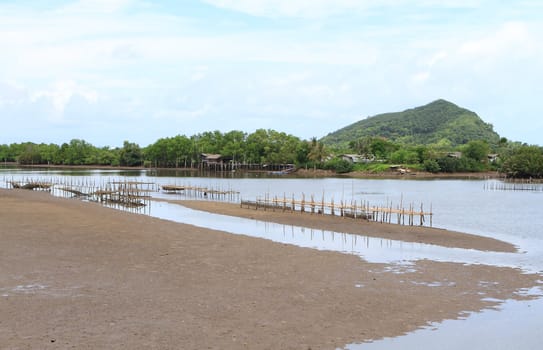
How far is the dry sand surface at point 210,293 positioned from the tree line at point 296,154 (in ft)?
267

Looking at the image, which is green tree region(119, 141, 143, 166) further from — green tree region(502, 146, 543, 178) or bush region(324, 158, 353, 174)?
green tree region(502, 146, 543, 178)

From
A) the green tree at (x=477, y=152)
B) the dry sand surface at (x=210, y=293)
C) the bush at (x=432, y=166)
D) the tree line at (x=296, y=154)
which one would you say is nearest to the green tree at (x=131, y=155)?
the tree line at (x=296, y=154)

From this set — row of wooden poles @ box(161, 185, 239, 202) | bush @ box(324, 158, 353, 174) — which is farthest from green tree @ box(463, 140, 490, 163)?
row of wooden poles @ box(161, 185, 239, 202)

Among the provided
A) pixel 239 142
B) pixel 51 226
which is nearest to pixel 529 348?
pixel 51 226

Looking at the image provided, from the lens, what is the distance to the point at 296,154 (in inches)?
5182

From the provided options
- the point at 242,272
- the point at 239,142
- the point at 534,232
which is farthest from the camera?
the point at 239,142

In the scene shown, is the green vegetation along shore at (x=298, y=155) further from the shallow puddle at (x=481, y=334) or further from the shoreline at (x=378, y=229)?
the shallow puddle at (x=481, y=334)

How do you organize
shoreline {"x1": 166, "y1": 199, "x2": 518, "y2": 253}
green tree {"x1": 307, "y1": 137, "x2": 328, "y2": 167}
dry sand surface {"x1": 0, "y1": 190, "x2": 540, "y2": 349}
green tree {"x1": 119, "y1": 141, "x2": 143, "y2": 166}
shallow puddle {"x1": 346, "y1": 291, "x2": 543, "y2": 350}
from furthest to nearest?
green tree {"x1": 119, "y1": 141, "x2": 143, "y2": 166} → green tree {"x1": 307, "y1": 137, "x2": 328, "y2": 167} → shoreline {"x1": 166, "y1": 199, "x2": 518, "y2": 253} → shallow puddle {"x1": 346, "y1": 291, "x2": 543, "y2": 350} → dry sand surface {"x1": 0, "y1": 190, "x2": 540, "y2": 349}

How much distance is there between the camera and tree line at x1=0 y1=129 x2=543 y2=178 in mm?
114500

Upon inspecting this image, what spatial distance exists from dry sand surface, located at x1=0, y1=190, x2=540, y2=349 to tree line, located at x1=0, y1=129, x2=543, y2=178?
267 feet

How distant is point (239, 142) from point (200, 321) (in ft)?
Answer: 437

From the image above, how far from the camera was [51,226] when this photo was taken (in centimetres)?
2572

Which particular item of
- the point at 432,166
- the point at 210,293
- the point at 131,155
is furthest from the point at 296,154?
the point at 210,293

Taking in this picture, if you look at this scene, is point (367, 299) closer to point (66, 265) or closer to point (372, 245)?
point (66, 265)
